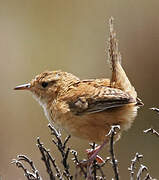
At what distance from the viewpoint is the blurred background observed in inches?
277

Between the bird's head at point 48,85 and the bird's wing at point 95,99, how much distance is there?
1.06 feet

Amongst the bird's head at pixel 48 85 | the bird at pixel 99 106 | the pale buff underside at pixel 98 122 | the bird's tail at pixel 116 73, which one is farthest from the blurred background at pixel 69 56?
the bird's tail at pixel 116 73

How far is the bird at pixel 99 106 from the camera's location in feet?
13.4

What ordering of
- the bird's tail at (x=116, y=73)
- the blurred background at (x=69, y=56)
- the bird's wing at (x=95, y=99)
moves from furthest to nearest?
the blurred background at (x=69, y=56) < the bird's tail at (x=116, y=73) < the bird's wing at (x=95, y=99)

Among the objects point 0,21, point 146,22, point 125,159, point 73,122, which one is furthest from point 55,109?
point 0,21

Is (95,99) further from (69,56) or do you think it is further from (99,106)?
(69,56)

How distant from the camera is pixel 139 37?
23.8ft

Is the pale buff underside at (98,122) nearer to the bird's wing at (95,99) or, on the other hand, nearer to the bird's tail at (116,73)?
the bird's wing at (95,99)

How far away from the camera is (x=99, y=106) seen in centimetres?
412

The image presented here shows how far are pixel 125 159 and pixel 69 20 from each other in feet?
7.36

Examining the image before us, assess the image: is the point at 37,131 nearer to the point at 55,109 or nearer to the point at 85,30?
the point at 85,30

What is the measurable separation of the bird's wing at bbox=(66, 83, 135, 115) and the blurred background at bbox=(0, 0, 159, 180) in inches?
94.0

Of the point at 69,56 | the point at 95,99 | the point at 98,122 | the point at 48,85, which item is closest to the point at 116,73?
the point at 95,99

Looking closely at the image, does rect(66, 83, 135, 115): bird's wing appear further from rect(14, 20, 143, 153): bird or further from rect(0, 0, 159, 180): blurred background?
rect(0, 0, 159, 180): blurred background
